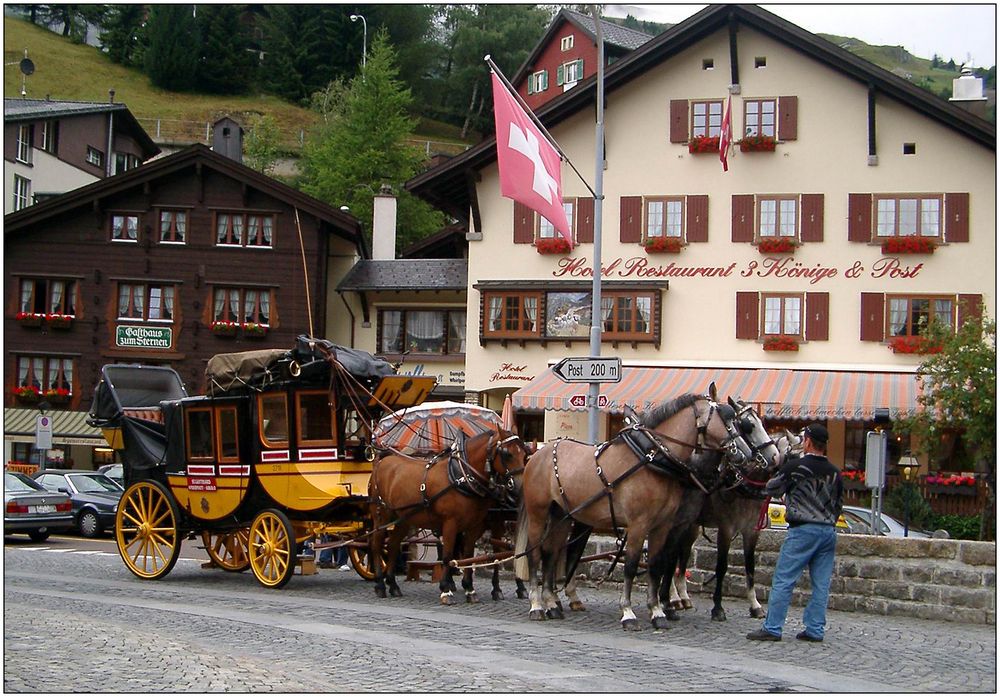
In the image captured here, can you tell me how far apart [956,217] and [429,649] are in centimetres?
2723

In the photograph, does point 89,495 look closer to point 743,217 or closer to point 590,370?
point 590,370

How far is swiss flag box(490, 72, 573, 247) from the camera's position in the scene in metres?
18.9

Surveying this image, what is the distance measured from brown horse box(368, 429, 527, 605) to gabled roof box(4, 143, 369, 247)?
89.4 ft

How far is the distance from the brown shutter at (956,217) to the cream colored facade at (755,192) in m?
0.21

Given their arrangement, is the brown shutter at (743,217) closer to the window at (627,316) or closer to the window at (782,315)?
the window at (782,315)

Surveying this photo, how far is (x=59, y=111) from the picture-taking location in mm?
52531

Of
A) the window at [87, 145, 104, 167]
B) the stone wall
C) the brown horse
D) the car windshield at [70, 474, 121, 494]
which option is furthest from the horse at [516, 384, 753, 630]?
the window at [87, 145, 104, 167]

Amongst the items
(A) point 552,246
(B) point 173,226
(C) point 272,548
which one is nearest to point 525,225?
(A) point 552,246

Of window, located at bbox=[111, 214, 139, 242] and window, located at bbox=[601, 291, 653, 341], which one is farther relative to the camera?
window, located at bbox=[111, 214, 139, 242]

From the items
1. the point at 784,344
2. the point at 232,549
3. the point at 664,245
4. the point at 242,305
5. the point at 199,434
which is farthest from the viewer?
the point at 242,305

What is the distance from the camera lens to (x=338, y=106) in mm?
85875

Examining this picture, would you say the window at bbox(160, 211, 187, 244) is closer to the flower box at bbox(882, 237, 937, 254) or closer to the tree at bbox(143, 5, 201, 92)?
the flower box at bbox(882, 237, 937, 254)

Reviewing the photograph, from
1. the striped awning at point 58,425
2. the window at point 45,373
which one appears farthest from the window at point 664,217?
the window at point 45,373

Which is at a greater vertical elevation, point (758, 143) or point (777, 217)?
point (758, 143)
